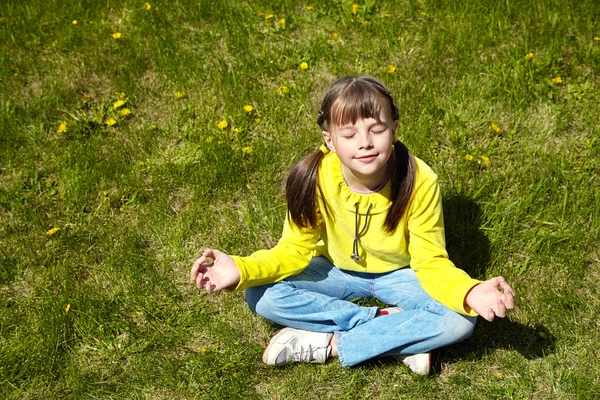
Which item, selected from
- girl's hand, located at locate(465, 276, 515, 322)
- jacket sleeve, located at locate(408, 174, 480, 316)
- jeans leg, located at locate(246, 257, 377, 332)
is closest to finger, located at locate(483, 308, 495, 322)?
girl's hand, located at locate(465, 276, 515, 322)

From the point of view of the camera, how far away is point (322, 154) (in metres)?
3.16

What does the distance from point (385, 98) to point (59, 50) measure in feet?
9.43

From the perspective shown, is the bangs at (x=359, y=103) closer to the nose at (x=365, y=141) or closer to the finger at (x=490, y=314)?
the nose at (x=365, y=141)

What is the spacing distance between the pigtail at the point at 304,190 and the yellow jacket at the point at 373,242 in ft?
0.12

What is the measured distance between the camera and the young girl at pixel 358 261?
2.84 meters

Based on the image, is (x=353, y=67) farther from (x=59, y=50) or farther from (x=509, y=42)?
(x=59, y=50)

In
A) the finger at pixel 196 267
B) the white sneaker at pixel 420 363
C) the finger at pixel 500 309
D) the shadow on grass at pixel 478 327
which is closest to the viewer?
the finger at pixel 500 309

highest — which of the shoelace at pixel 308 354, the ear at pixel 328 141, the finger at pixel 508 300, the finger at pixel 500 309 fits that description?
the ear at pixel 328 141

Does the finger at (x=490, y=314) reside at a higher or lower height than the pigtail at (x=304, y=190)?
lower

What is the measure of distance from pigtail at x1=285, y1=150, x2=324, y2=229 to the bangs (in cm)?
35

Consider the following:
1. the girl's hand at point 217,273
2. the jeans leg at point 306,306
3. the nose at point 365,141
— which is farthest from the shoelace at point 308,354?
the nose at point 365,141

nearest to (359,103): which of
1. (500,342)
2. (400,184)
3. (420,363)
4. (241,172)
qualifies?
(400,184)

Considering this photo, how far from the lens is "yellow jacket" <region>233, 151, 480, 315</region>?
2988 millimetres

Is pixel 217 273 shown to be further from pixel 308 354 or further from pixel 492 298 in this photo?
pixel 492 298
